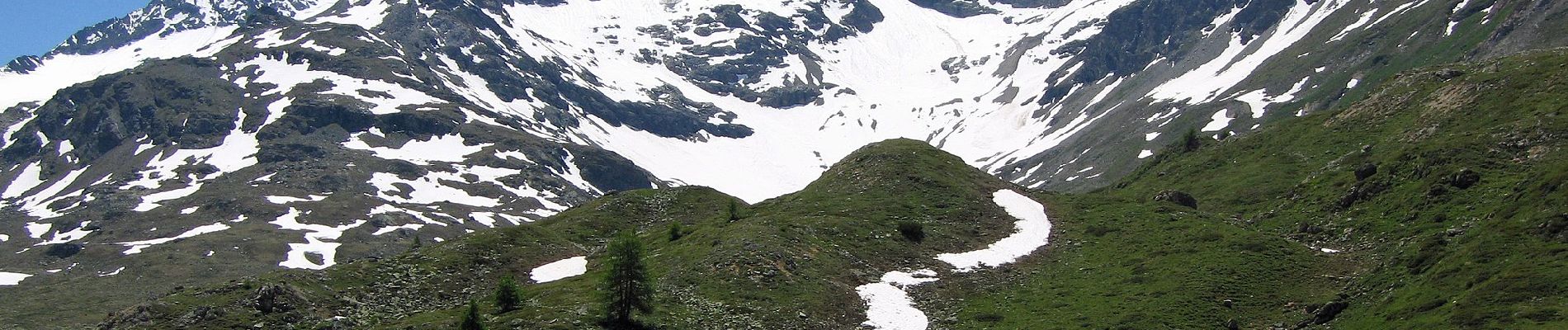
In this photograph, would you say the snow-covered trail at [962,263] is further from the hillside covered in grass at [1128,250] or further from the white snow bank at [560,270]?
the white snow bank at [560,270]

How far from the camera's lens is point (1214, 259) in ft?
232

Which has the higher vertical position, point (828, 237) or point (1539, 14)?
point (828, 237)

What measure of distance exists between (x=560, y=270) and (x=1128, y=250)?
40.1 metres

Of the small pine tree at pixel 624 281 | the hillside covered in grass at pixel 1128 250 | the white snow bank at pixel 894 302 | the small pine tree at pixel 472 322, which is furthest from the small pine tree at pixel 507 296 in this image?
the white snow bank at pixel 894 302

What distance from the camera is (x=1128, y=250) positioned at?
78.5 m

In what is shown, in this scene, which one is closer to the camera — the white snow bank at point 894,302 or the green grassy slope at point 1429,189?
the green grassy slope at point 1429,189

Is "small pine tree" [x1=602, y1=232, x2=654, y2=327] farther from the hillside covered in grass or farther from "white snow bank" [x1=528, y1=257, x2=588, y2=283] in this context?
"white snow bank" [x1=528, y1=257, x2=588, y2=283]

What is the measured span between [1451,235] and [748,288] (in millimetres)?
40174

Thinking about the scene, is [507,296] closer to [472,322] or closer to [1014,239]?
[472,322]

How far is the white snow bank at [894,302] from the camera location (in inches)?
2504

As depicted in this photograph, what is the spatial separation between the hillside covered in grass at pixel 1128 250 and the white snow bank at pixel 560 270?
3.51ft

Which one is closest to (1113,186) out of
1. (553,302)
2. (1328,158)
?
(1328,158)

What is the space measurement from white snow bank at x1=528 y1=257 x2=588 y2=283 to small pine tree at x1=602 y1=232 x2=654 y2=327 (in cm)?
1916

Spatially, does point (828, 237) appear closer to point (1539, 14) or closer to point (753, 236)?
point (753, 236)
